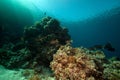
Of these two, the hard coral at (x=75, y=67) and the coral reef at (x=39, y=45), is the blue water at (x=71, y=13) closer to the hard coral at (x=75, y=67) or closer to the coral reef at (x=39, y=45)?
the coral reef at (x=39, y=45)

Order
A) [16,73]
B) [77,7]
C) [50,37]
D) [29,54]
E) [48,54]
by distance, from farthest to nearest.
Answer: [77,7] → [29,54] → [50,37] → [48,54] → [16,73]

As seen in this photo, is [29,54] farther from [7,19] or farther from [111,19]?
[111,19]

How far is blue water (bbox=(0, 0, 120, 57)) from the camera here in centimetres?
2236

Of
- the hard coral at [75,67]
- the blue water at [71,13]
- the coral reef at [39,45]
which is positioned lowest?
the hard coral at [75,67]

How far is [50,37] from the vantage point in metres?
10.2

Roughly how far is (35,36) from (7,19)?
1218 cm

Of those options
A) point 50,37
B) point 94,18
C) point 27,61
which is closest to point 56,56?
point 50,37

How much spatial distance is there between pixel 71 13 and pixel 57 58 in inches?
1644

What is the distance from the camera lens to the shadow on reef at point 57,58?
5.68m

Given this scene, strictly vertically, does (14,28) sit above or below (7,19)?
below

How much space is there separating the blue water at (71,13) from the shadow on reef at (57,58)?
9849 mm

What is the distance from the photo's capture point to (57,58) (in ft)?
20.6

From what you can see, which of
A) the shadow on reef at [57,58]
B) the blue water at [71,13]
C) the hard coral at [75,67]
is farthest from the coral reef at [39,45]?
the blue water at [71,13]

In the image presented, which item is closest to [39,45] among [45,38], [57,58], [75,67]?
[45,38]
